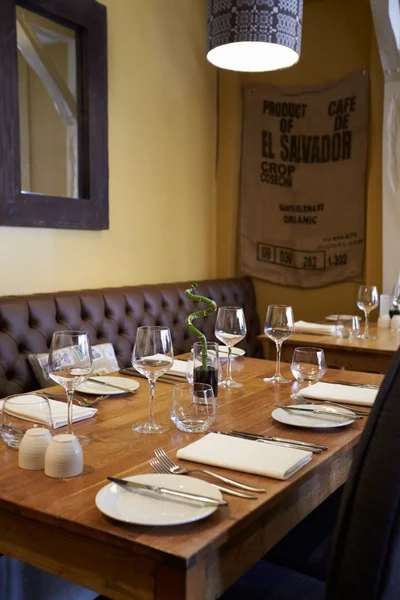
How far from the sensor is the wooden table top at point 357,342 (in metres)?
2.48

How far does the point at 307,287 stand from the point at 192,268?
31.0 inches

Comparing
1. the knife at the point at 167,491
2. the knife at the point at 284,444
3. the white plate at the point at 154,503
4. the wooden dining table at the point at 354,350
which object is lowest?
the wooden dining table at the point at 354,350

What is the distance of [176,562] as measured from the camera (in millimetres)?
767

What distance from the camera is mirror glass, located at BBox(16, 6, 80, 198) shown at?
9.45ft

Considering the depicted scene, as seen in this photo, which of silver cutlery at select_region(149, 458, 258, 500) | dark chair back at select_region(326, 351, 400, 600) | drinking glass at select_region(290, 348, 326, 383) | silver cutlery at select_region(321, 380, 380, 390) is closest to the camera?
dark chair back at select_region(326, 351, 400, 600)

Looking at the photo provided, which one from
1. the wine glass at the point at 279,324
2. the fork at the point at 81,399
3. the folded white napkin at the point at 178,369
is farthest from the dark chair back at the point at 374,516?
the folded white napkin at the point at 178,369

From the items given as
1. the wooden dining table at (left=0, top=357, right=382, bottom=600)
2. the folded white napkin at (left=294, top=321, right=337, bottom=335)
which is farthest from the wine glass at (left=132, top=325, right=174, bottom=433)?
the folded white napkin at (left=294, top=321, right=337, bottom=335)

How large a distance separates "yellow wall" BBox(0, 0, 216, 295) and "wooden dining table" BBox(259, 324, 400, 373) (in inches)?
39.7

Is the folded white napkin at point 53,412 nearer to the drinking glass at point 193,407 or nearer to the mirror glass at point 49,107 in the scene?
the drinking glass at point 193,407

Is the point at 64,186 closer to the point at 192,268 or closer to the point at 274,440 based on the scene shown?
the point at 192,268

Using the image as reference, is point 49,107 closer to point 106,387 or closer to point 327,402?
point 106,387

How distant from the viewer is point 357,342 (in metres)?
2.62

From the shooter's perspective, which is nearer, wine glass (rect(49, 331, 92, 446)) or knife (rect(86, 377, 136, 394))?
wine glass (rect(49, 331, 92, 446))

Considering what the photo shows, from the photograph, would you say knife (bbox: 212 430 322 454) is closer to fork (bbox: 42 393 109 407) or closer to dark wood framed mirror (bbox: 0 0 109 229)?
fork (bbox: 42 393 109 407)
